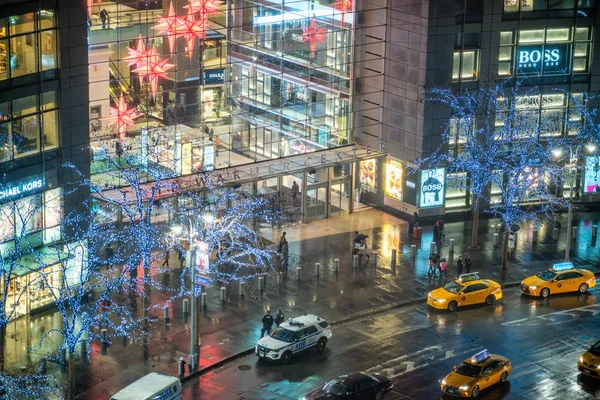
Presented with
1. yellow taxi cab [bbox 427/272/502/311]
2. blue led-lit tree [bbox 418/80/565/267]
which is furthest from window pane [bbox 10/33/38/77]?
blue led-lit tree [bbox 418/80/565/267]

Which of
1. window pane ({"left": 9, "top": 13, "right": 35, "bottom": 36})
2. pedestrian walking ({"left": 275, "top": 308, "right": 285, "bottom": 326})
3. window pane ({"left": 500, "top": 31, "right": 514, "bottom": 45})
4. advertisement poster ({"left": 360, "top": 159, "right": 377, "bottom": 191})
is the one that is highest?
window pane ({"left": 9, "top": 13, "right": 35, "bottom": 36})

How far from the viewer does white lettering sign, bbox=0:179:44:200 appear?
55281 millimetres

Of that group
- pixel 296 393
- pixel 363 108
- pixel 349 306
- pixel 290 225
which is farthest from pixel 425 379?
pixel 363 108

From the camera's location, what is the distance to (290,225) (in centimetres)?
7238

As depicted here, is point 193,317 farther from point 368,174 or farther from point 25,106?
point 368,174

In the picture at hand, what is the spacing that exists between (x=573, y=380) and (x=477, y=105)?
85.8 feet

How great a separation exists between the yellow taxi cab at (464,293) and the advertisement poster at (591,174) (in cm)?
1982

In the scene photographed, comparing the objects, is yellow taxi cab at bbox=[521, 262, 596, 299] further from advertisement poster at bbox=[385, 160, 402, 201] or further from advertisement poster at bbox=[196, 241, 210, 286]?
advertisement poster at bbox=[196, 241, 210, 286]

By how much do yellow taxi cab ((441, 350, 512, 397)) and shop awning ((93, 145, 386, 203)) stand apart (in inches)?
848

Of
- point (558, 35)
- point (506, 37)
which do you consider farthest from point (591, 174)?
point (506, 37)

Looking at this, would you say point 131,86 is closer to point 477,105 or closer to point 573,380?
point 477,105

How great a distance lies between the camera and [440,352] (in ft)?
178

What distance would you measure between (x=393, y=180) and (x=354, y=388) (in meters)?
28.9

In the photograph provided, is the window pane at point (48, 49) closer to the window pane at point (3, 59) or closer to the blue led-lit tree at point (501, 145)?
the window pane at point (3, 59)
